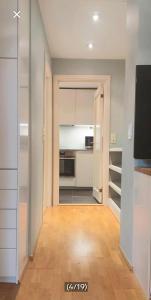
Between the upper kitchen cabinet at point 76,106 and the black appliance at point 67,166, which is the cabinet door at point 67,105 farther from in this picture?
the black appliance at point 67,166

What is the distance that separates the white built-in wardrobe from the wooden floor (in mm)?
233

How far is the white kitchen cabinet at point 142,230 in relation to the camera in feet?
6.10

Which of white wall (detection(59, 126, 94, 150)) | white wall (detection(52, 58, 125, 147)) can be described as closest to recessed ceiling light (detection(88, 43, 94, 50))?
white wall (detection(52, 58, 125, 147))

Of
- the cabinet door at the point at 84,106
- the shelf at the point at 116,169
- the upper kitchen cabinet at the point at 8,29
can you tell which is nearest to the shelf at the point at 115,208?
the shelf at the point at 116,169

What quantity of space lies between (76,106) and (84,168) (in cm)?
144

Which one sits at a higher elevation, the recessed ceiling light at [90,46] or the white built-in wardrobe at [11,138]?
the recessed ceiling light at [90,46]

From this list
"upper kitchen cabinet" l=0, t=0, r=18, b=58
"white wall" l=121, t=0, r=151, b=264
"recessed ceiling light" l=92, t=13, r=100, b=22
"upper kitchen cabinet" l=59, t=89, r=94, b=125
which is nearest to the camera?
"upper kitchen cabinet" l=0, t=0, r=18, b=58

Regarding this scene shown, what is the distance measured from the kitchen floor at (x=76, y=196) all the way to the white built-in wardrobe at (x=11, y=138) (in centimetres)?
309

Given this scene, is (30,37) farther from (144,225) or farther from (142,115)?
(144,225)

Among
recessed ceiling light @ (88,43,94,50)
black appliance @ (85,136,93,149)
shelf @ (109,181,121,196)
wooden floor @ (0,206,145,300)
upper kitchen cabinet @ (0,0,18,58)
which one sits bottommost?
wooden floor @ (0,206,145,300)

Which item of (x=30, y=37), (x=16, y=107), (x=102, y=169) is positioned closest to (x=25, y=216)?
(x=16, y=107)

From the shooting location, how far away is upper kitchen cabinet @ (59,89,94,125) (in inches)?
261

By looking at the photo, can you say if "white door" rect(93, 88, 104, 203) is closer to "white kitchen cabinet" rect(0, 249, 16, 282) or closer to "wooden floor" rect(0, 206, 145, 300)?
"wooden floor" rect(0, 206, 145, 300)

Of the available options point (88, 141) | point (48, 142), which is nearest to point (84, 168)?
point (88, 141)
